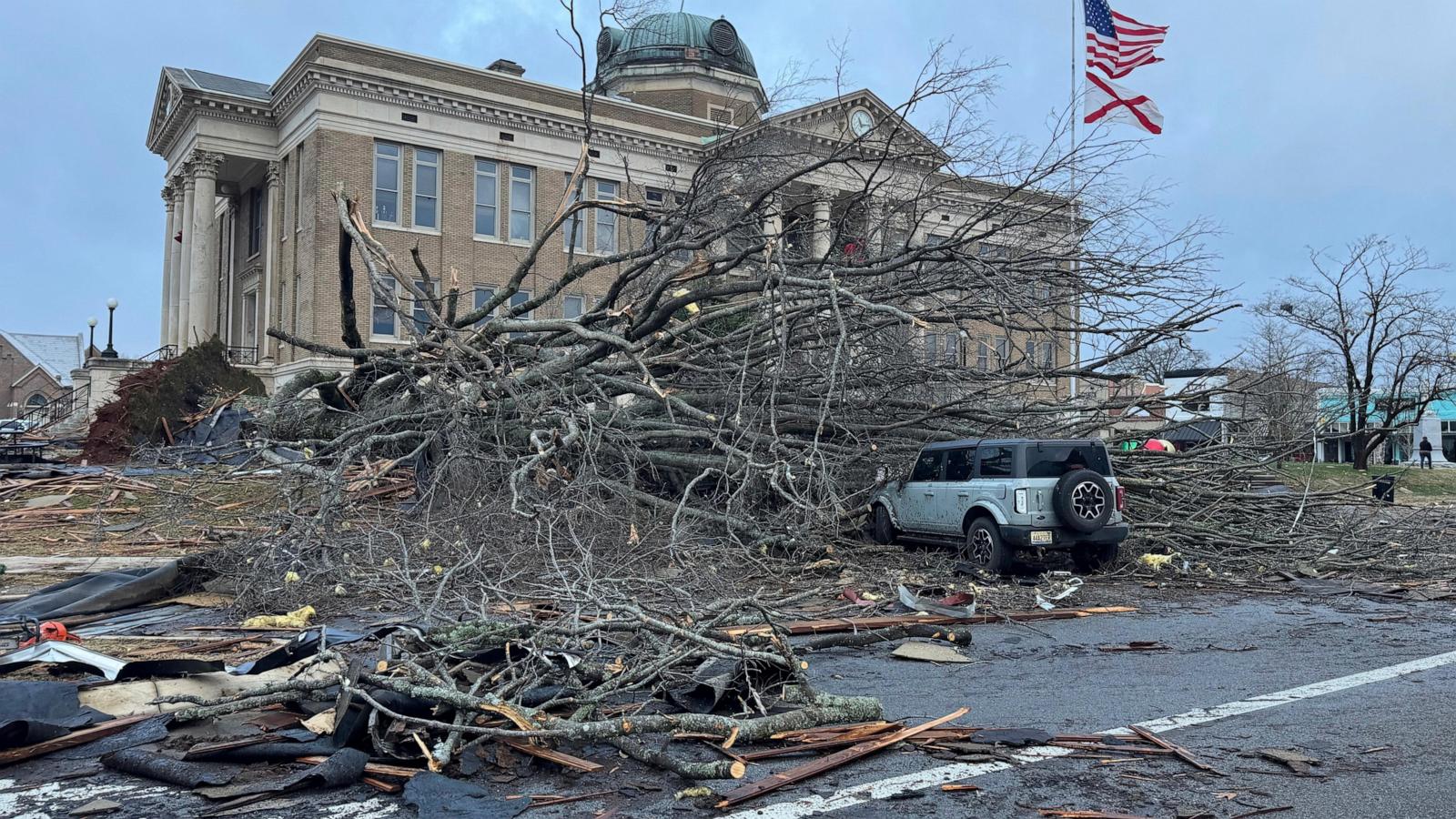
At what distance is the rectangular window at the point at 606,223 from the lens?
121 feet

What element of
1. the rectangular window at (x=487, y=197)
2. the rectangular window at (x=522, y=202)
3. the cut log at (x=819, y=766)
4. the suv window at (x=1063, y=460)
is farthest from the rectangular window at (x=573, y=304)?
the cut log at (x=819, y=766)

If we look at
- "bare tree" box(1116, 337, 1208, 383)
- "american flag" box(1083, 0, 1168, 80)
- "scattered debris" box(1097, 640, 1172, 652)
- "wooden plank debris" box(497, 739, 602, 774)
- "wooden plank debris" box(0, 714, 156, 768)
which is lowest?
"scattered debris" box(1097, 640, 1172, 652)

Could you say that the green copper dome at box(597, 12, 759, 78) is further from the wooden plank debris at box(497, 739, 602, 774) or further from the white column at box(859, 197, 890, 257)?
the wooden plank debris at box(497, 739, 602, 774)

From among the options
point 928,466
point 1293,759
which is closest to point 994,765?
point 1293,759

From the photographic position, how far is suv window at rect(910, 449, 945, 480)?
1284 centimetres

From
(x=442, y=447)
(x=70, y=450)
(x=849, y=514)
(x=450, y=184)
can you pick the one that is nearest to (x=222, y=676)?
(x=442, y=447)

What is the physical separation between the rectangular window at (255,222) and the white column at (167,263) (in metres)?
3.98

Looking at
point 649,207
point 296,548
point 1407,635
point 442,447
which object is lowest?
point 1407,635

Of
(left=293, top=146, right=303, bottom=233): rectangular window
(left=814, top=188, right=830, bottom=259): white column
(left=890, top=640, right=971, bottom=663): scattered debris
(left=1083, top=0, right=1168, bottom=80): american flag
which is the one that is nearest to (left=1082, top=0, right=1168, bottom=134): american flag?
(left=1083, top=0, right=1168, bottom=80): american flag

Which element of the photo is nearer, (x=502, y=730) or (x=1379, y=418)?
(x=502, y=730)

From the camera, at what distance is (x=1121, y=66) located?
20766 millimetres

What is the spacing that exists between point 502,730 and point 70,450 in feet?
89.0

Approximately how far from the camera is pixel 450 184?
36.0 meters

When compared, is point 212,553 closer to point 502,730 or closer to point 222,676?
point 222,676
